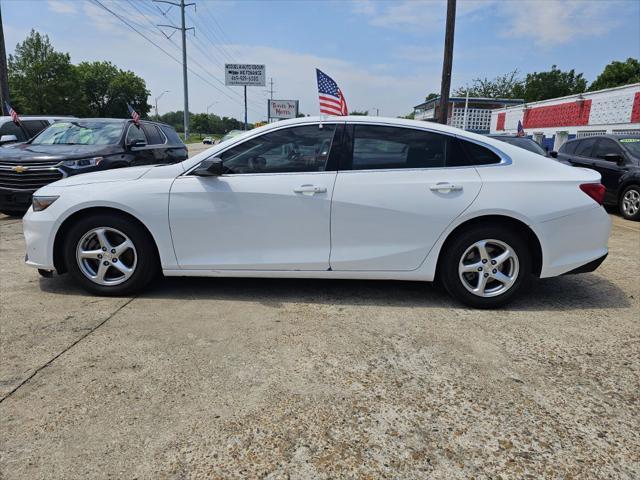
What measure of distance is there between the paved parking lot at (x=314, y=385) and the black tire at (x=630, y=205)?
575 cm

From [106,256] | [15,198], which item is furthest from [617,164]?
[15,198]

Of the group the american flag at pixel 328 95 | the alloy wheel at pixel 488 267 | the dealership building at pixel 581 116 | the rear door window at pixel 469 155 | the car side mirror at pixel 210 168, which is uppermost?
the dealership building at pixel 581 116

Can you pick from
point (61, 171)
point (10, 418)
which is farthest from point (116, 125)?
point (10, 418)

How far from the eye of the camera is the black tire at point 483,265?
11.9 ft

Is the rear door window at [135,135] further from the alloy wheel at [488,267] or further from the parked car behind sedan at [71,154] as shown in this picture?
the alloy wheel at [488,267]

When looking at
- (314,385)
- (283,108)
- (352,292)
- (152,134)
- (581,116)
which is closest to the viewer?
(314,385)

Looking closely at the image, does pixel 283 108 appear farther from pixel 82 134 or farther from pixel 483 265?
pixel 483 265

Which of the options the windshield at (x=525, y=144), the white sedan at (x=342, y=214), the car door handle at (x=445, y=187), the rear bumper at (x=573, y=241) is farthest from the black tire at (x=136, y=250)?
the windshield at (x=525, y=144)

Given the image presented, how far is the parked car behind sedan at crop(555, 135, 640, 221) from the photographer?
8.77 meters

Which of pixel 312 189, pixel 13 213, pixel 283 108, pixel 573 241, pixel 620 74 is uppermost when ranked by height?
pixel 620 74

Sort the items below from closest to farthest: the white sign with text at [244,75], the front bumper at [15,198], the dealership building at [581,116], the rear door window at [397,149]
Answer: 1. the rear door window at [397,149]
2. the front bumper at [15,198]
3. the dealership building at [581,116]
4. the white sign with text at [244,75]

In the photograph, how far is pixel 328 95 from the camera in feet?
30.0

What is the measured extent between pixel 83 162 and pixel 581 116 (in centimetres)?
2917

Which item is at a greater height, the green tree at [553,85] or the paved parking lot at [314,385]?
the green tree at [553,85]
